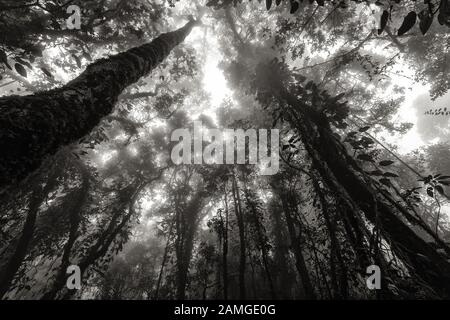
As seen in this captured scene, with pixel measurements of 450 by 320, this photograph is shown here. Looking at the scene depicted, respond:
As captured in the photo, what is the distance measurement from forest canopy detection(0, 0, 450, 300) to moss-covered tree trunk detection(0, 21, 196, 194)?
0.01m

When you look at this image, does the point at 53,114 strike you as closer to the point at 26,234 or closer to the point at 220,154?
the point at 26,234

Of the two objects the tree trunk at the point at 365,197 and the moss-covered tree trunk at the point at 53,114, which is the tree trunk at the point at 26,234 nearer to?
the moss-covered tree trunk at the point at 53,114

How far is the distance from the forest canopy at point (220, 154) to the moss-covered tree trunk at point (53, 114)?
11mm

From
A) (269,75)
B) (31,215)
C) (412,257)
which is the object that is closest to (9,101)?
(412,257)

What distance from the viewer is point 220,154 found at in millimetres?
13898

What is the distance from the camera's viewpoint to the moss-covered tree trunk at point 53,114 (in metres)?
1.31

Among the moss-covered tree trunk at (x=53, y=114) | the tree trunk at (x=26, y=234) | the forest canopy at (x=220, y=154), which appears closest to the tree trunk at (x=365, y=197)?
the forest canopy at (x=220, y=154)

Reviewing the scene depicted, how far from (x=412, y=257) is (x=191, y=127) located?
14270mm

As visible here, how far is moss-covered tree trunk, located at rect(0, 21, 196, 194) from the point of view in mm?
1314

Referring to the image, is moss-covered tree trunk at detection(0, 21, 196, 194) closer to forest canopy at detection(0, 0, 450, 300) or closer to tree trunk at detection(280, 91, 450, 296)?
forest canopy at detection(0, 0, 450, 300)

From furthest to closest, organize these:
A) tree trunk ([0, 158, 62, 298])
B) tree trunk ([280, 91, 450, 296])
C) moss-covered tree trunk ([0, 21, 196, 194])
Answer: tree trunk ([0, 158, 62, 298]), tree trunk ([280, 91, 450, 296]), moss-covered tree trunk ([0, 21, 196, 194])

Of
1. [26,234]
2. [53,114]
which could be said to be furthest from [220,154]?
[53,114]

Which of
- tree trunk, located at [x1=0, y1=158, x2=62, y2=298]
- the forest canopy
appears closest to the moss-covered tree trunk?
the forest canopy
